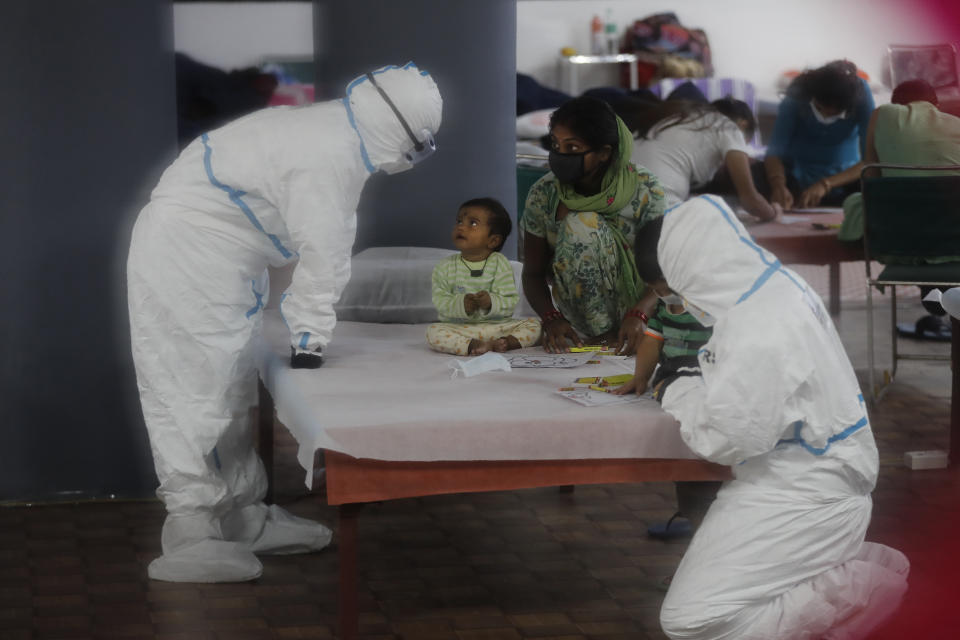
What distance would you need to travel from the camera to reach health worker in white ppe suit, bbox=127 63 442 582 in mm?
2613

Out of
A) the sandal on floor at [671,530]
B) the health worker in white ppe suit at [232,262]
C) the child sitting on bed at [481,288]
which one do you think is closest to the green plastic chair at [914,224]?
the sandal on floor at [671,530]

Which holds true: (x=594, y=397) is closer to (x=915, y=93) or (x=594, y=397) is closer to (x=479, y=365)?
(x=479, y=365)

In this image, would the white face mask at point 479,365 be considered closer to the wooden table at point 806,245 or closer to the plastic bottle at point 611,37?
the wooden table at point 806,245

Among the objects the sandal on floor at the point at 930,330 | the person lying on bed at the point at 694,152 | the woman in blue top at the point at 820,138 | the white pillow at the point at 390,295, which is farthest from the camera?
the sandal on floor at the point at 930,330

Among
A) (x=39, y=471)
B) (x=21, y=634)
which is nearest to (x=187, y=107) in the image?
(x=39, y=471)

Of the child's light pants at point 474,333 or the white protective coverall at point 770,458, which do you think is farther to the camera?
the child's light pants at point 474,333

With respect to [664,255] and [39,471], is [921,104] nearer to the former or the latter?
[664,255]

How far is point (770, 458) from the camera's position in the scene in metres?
2.09

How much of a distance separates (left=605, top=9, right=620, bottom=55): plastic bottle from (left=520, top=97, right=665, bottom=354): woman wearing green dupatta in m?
7.10

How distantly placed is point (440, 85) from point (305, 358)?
159 cm

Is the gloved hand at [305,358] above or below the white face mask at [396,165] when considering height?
below

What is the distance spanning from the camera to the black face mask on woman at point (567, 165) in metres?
3.02

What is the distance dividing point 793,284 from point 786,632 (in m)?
0.63

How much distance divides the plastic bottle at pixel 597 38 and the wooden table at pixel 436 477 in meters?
8.22
